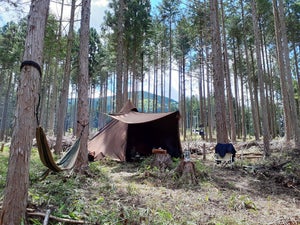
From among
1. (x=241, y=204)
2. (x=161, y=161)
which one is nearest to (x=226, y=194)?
(x=241, y=204)

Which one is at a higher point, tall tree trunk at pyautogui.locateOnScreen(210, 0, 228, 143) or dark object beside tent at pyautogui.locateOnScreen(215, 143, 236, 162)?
tall tree trunk at pyautogui.locateOnScreen(210, 0, 228, 143)

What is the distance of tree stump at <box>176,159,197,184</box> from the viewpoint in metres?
4.34

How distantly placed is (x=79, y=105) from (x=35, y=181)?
5.53ft

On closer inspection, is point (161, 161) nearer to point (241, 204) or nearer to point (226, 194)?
point (226, 194)

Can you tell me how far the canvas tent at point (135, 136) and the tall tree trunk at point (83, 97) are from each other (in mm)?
2142

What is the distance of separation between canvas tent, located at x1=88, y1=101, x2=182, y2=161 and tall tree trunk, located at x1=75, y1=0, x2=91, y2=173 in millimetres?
2142

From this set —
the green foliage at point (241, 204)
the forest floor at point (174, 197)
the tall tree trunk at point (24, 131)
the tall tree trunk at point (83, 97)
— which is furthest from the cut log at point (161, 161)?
the tall tree trunk at point (24, 131)

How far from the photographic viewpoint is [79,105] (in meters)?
4.76

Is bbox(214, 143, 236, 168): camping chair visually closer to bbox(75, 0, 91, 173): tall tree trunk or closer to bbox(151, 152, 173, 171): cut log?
bbox(151, 152, 173, 171): cut log

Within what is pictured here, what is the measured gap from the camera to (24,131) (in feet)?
7.04

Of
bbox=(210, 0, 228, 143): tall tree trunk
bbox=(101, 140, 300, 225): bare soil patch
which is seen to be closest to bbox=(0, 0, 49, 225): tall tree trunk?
bbox=(101, 140, 300, 225): bare soil patch

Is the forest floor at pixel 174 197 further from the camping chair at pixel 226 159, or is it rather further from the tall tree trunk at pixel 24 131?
the camping chair at pixel 226 159

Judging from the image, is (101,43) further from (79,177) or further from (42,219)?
(42,219)

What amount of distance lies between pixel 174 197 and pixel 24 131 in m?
2.31
